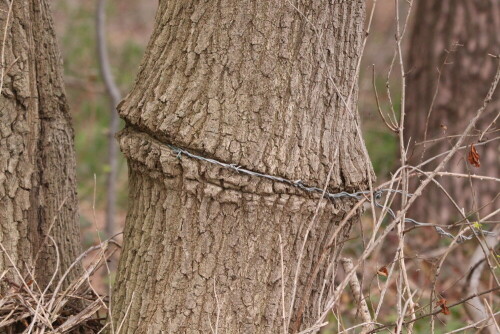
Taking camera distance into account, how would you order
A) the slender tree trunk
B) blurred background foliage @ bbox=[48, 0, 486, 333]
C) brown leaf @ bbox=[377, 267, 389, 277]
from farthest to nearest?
blurred background foliage @ bbox=[48, 0, 486, 333]
the slender tree trunk
brown leaf @ bbox=[377, 267, 389, 277]

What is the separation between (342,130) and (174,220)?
0.64 metres

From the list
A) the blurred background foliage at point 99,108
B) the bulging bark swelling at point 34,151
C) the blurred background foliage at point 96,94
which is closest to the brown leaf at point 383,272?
the bulging bark swelling at point 34,151

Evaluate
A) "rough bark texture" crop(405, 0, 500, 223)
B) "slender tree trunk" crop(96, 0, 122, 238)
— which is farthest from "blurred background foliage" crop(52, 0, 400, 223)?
"rough bark texture" crop(405, 0, 500, 223)

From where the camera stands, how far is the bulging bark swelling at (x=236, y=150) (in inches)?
84.5

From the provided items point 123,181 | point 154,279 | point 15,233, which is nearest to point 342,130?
point 154,279

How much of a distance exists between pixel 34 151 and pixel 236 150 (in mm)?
884

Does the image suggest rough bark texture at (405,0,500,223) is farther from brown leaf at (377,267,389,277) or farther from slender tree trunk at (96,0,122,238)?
→ brown leaf at (377,267,389,277)

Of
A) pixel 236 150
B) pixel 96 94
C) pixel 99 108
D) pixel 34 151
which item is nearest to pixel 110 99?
pixel 34 151

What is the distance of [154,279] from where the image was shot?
7.51 feet

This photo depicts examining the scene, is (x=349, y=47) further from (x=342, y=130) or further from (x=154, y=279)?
(x=154, y=279)

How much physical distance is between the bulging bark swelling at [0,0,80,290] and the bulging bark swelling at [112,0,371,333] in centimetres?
45

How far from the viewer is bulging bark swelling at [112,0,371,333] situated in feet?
7.04

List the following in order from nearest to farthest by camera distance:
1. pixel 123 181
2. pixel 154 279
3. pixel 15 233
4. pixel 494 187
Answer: pixel 154 279
pixel 15 233
pixel 494 187
pixel 123 181

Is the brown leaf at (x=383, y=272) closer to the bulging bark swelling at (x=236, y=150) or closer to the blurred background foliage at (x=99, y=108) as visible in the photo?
the bulging bark swelling at (x=236, y=150)
